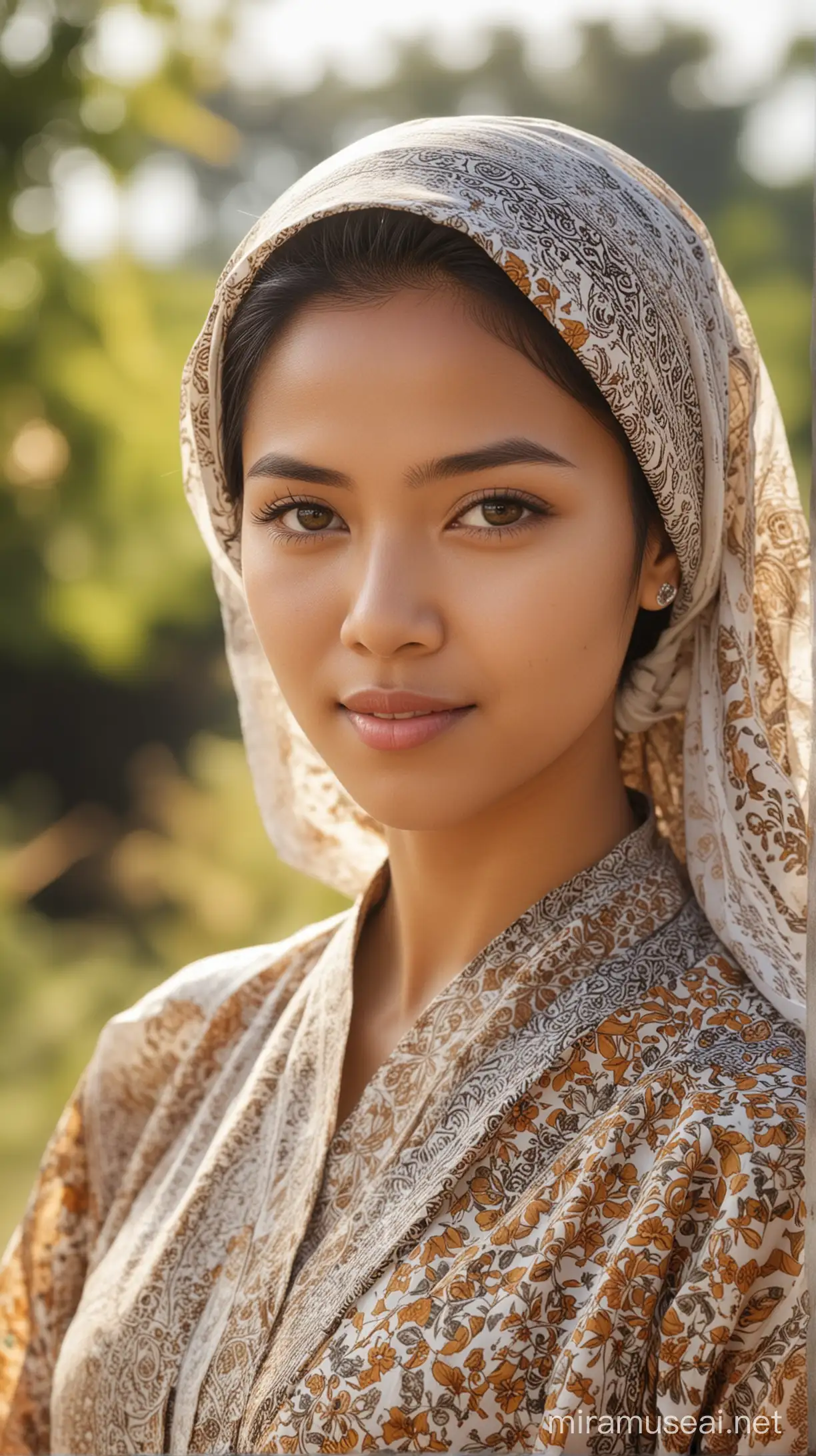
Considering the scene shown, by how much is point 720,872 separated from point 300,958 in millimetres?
520

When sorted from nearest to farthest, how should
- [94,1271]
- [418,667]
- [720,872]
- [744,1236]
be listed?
[744,1236] < [418,667] < [720,872] < [94,1271]

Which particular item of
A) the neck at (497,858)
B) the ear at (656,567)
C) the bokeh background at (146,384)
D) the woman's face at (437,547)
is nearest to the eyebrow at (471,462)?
the woman's face at (437,547)

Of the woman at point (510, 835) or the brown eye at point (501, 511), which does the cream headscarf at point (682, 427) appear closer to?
the woman at point (510, 835)

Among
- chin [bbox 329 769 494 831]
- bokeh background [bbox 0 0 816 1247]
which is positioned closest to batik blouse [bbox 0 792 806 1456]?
chin [bbox 329 769 494 831]

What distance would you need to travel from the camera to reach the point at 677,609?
1171 mm

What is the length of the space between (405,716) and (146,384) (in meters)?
2.10

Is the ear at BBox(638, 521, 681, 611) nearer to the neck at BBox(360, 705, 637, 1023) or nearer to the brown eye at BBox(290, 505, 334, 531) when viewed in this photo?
the neck at BBox(360, 705, 637, 1023)

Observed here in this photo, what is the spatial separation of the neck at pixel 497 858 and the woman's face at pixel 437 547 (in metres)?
0.09

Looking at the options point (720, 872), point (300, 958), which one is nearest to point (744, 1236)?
point (720, 872)

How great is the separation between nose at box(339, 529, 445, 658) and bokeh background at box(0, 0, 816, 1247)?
180cm

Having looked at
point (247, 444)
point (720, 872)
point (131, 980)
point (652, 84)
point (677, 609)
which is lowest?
point (131, 980)

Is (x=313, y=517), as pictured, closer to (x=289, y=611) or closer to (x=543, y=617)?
(x=289, y=611)

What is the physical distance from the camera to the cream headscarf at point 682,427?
1018 mm

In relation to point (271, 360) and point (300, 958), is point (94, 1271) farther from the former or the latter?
point (271, 360)
